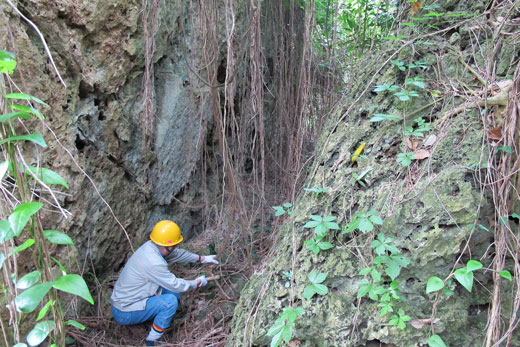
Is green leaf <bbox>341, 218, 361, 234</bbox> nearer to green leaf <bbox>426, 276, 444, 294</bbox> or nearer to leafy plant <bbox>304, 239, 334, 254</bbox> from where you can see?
leafy plant <bbox>304, 239, 334, 254</bbox>

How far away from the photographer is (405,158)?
5.09 feet

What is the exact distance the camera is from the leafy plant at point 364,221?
1.36m

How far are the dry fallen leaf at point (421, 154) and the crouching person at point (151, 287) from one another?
1.83 meters

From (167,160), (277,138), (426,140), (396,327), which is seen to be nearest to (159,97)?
(167,160)

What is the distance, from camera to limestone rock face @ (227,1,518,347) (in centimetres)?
130

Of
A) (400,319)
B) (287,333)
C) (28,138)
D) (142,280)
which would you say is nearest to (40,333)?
(28,138)

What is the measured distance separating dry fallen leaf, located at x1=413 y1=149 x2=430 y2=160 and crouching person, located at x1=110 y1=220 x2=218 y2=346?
183 centimetres

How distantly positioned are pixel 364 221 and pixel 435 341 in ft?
1.55

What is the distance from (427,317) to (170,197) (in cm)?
247

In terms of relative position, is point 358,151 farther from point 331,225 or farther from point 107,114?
point 107,114

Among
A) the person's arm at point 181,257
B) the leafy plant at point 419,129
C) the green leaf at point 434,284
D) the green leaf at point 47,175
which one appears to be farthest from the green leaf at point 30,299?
the person's arm at point 181,257

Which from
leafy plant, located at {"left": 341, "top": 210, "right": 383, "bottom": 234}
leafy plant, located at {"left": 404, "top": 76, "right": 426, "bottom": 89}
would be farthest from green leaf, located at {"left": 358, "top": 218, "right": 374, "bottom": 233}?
leafy plant, located at {"left": 404, "top": 76, "right": 426, "bottom": 89}

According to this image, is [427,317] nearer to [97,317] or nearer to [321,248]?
[321,248]

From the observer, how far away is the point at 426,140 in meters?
1.58
